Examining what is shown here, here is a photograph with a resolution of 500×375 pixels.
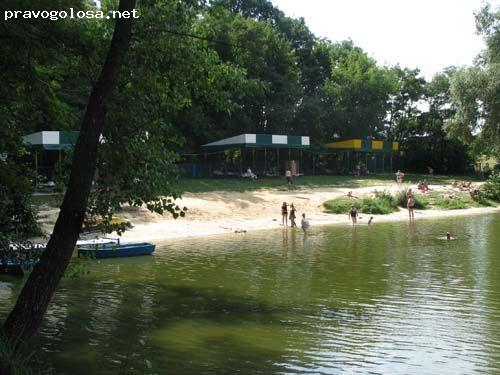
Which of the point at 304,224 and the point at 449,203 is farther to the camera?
the point at 449,203

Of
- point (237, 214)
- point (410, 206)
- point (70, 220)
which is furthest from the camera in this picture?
point (410, 206)

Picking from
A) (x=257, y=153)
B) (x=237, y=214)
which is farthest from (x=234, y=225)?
(x=257, y=153)

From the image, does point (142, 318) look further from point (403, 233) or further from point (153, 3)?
point (403, 233)

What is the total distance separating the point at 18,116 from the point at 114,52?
4331 mm

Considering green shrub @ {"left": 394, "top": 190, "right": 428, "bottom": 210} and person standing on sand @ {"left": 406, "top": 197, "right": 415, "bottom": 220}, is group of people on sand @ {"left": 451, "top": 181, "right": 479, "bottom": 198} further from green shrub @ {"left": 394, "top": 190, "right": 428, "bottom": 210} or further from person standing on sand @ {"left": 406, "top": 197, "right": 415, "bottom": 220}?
person standing on sand @ {"left": 406, "top": 197, "right": 415, "bottom": 220}

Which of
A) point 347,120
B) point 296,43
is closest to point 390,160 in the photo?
point 347,120

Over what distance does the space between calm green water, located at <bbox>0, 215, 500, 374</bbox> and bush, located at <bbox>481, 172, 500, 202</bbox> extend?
24.7 m

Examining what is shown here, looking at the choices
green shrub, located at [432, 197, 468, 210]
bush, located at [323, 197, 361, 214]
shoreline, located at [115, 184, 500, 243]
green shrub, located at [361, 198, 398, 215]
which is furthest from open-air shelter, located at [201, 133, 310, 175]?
green shrub, located at [432, 197, 468, 210]

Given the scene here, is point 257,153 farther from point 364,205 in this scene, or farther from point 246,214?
point 246,214

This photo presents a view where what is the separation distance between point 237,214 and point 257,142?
1137 centimetres

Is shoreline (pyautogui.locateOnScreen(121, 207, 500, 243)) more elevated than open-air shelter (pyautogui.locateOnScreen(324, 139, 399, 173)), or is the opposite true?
open-air shelter (pyautogui.locateOnScreen(324, 139, 399, 173))

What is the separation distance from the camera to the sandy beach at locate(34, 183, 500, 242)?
30.9 metres

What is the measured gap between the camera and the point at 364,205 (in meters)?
40.7

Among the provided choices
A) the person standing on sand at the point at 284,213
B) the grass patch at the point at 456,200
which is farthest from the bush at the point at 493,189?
the person standing on sand at the point at 284,213
